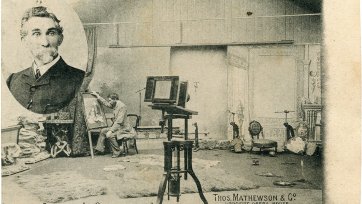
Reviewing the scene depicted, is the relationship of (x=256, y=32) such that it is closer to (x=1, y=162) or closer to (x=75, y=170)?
(x=75, y=170)

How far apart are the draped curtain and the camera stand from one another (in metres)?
0.78

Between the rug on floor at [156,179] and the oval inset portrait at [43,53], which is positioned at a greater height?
the oval inset portrait at [43,53]

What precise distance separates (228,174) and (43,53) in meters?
2.13

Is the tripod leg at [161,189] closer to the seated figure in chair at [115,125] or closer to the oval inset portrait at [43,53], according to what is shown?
the seated figure in chair at [115,125]

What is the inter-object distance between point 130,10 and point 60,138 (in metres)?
1.42

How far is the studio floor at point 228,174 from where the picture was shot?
455 centimetres

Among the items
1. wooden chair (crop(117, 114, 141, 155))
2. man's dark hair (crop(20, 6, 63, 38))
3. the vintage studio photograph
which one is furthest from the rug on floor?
man's dark hair (crop(20, 6, 63, 38))

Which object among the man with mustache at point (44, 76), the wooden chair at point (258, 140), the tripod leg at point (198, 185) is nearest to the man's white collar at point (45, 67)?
the man with mustache at point (44, 76)

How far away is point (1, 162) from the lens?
4.70 meters

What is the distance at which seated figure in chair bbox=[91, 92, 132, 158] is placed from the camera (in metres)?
4.77

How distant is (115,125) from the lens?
15.8ft

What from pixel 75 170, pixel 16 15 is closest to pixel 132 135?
pixel 75 170

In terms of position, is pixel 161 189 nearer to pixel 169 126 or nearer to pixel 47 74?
pixel 169 126

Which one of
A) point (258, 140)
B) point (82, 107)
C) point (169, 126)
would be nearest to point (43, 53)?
point (82, 107)
